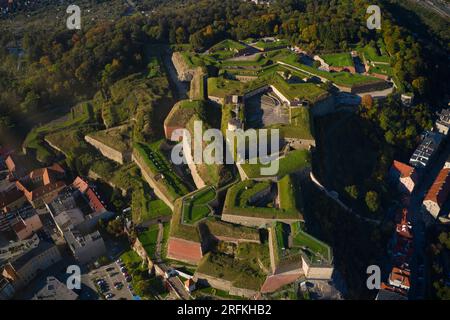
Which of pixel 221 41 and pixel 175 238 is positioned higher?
pixel 221 41

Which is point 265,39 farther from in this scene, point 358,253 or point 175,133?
point 358,253

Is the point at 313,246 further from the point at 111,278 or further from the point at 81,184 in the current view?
the point at 81,184

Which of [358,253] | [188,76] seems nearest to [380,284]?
[358,253]

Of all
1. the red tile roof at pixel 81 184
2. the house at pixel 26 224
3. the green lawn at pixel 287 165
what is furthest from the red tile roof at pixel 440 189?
the house at pixel 26 224

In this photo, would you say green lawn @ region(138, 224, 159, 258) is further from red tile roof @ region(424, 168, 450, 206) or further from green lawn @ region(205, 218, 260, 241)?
red tile roof @ region(424, 168, 450, 206)

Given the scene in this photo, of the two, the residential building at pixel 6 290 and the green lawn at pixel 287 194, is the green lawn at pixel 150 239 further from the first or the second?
the green lawn at pixel 287 194

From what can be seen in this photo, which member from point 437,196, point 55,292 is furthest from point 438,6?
point 55,292
